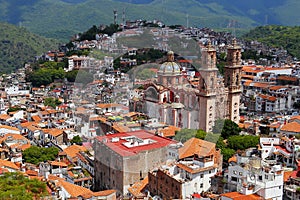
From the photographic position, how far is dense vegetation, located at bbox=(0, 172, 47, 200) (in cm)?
695

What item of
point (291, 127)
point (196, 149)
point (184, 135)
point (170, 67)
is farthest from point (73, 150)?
point (291, 127)

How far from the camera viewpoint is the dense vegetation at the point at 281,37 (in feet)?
107

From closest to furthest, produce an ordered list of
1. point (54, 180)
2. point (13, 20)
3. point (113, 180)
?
point (54, 180) < point (113, 180) < point (13, 20)

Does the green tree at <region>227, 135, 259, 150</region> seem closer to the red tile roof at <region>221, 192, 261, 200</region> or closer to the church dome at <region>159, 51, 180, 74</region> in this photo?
the red tile roof at <region>221, 192, 261, 200</region>

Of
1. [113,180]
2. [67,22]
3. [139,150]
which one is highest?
[67,22]

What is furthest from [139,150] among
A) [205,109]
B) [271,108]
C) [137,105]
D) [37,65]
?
[37,65]

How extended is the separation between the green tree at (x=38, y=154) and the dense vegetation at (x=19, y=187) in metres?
2.53

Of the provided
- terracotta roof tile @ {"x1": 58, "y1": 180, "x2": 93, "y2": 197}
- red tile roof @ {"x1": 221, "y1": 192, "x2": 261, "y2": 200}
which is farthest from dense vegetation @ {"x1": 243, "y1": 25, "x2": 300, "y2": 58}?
terracotta roof tile @ {"x1": 58, "y1": 180, "x2": 93, "y2": 197}

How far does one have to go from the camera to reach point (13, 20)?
68250mm

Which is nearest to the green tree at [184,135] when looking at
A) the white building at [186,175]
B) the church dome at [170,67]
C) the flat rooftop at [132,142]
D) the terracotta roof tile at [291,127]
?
the flat rooftop at [132,142]

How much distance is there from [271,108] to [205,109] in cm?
506

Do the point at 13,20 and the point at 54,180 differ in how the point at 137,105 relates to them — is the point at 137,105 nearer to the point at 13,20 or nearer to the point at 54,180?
the point at 54,180

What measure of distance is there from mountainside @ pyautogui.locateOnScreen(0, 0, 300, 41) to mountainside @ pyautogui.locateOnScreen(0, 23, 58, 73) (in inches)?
370

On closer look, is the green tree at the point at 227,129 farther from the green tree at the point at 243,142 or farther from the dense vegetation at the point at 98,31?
the dense vegetation at the point at 98,31
